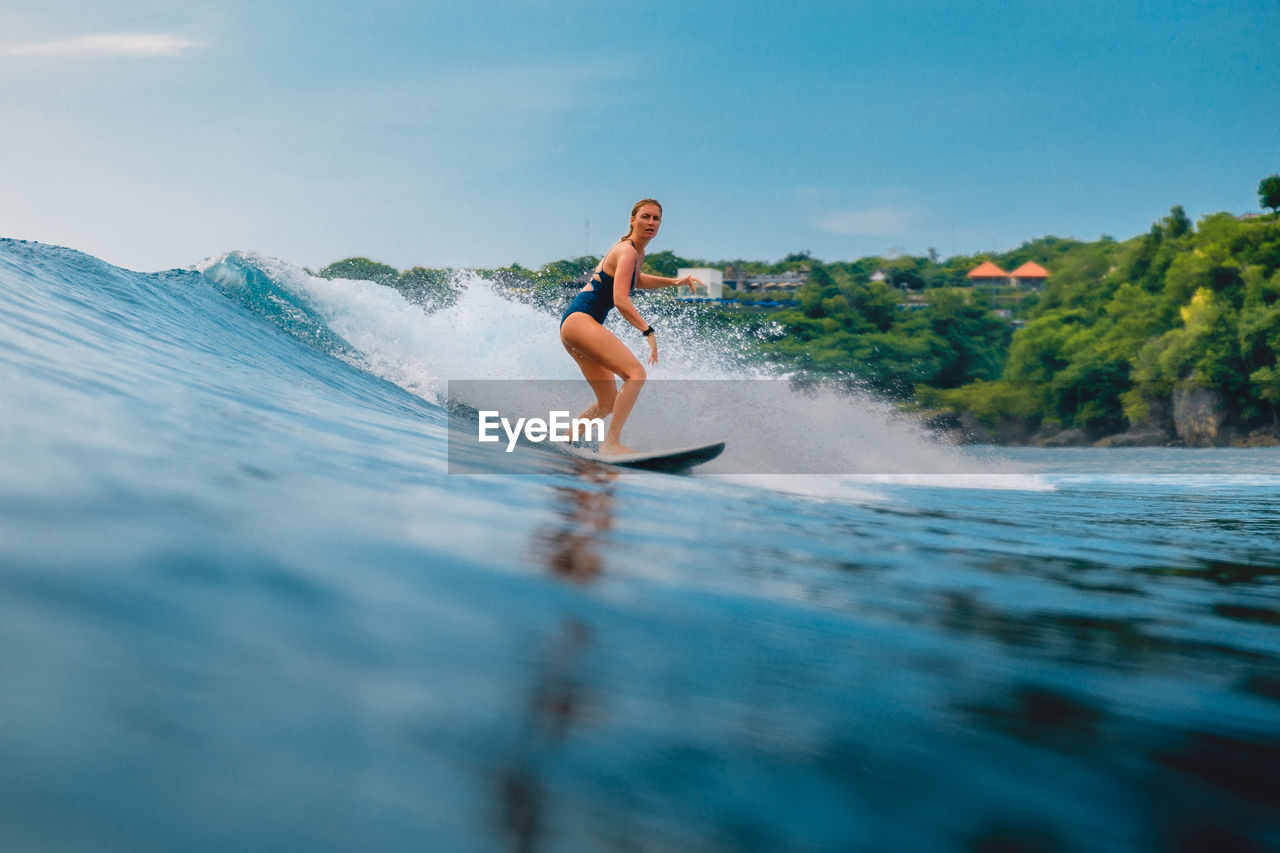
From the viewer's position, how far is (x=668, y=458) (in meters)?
6.50

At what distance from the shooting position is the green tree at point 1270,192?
68250mm

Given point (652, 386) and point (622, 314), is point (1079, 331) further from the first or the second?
point (622, 314)

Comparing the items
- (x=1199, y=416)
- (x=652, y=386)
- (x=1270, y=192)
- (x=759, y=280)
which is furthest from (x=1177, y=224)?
(x=652, y=386)

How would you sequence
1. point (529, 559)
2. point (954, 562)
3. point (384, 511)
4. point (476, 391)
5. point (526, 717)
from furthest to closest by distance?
1. point (476, 391)
2. point (954, 562)
3. point (384, 511)
4. point (529, 559)
5. point (526, 717)

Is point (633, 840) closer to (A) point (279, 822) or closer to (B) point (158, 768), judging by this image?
(A) point (279, 822)

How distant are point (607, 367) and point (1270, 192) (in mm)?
77998

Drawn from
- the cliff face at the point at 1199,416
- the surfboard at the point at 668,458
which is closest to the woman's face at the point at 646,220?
the surfboard at the point at 668,458

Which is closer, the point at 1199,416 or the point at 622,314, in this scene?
the point at 622,314

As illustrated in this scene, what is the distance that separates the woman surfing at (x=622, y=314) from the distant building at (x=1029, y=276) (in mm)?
124547

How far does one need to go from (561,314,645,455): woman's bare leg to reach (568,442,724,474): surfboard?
0.19 meters

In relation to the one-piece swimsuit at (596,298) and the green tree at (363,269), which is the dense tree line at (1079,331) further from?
the one-piece swimsuit at (596,298)

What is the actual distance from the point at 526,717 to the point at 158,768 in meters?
0.61

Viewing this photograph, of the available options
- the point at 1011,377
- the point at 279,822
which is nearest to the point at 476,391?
the point at 279,822

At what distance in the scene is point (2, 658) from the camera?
5.78ft
